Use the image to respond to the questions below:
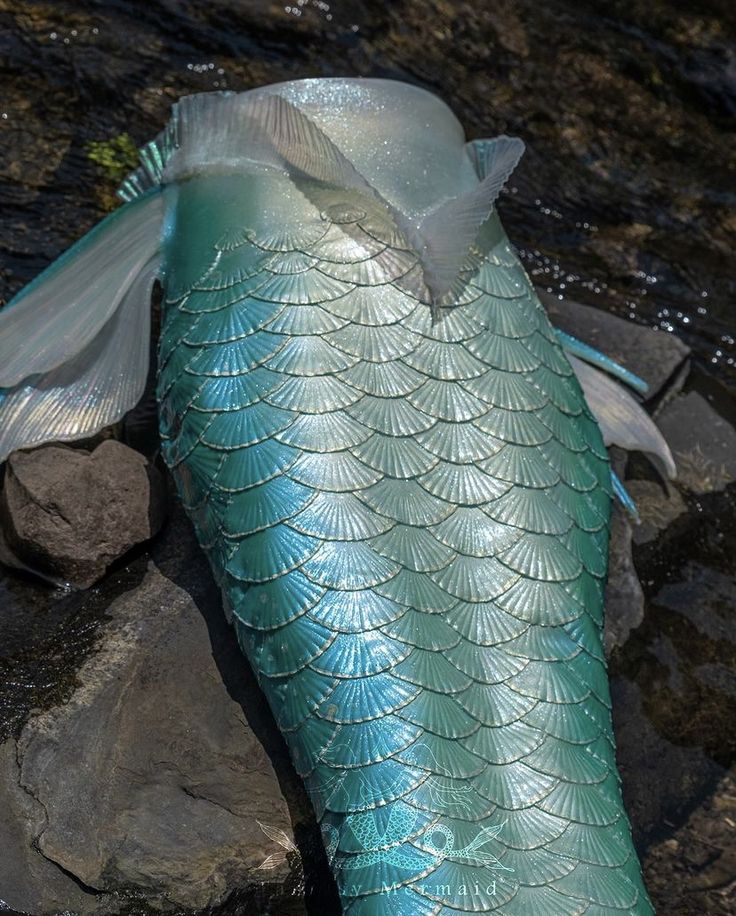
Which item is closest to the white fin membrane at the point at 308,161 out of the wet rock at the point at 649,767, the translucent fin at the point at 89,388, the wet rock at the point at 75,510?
the translucent fin at the point at 89,388

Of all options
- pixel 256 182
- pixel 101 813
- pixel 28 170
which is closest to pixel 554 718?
pixel 101 813

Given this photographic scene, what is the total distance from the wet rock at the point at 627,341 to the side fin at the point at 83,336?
1.50m

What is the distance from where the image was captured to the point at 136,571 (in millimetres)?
3438

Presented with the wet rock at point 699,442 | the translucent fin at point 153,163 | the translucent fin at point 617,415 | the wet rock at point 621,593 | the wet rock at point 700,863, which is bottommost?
the wet rock at point 700,863

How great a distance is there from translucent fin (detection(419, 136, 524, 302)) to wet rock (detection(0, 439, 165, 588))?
984 mm

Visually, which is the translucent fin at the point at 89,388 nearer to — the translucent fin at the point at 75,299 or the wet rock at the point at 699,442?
the translucent fin at the point at 75,299

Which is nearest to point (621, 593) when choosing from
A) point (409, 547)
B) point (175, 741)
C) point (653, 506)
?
point (653, 506)

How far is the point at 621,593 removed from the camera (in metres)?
3.62

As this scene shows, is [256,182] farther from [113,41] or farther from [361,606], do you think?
[113,41]

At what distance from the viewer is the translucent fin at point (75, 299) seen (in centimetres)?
344

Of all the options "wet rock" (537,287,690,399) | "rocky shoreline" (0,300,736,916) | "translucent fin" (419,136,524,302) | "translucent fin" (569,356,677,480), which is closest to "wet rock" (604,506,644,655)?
"rocky shoreline" (0,300,736,916)

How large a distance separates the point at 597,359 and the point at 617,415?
20 cm

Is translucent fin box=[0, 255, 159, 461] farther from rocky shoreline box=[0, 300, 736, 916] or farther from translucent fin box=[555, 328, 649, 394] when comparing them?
translucent fin box=[555, 328, 649, 394]

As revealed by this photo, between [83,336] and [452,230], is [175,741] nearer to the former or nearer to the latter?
[83,336]
